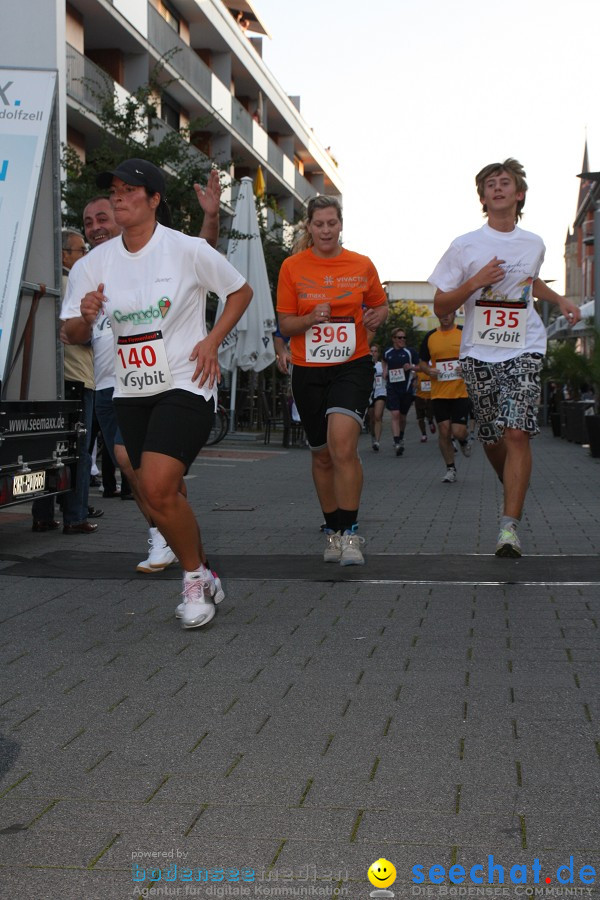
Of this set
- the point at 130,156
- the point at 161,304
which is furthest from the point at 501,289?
the point at 130,156

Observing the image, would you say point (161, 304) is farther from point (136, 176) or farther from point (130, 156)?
point (130, 156)

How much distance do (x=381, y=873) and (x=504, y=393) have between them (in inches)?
200

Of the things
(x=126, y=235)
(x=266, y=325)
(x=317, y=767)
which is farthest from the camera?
(x=266, y=325)

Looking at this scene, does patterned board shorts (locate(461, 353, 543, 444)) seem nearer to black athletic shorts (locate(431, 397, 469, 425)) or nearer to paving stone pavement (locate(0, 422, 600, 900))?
paving stone pavement (locate(0, 422, 600, 900))

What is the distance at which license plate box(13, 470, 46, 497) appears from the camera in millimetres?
7546

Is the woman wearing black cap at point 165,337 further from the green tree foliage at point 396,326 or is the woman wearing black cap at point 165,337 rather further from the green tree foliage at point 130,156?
the green tree foliage at point 396,326

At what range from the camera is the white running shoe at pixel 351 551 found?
6965mm

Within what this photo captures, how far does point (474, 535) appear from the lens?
8453 millimetres

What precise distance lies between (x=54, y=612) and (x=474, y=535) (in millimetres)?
3637

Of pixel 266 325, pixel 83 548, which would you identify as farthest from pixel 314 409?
pixel 266 325

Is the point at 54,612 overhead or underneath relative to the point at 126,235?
underneath

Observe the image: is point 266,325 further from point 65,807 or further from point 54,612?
point 65,807

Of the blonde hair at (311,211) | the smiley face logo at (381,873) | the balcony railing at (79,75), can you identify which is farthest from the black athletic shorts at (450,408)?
the balcony railing at (79,75)

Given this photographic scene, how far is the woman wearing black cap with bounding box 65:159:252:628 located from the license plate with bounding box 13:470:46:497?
221 cm
